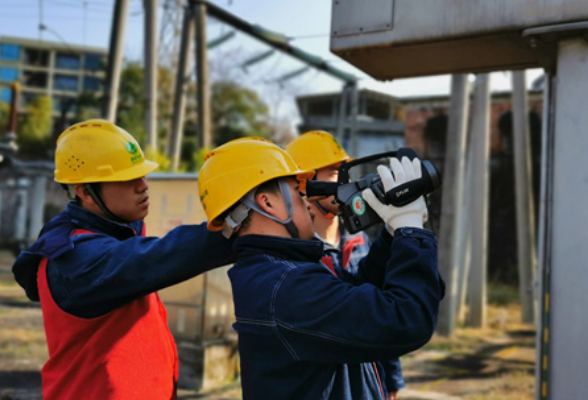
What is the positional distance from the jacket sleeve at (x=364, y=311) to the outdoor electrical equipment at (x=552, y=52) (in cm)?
91

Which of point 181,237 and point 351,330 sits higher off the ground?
point 181,237

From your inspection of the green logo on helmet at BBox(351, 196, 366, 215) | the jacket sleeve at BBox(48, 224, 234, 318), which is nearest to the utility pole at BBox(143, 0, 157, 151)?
the jacket sleeve at BBox(48, 224, 234, 318)

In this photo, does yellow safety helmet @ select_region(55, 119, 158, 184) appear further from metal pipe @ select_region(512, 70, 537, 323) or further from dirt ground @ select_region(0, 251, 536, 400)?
metal pipe @ select_region(512, 70, 537, 323)

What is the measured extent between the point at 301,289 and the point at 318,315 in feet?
0.28

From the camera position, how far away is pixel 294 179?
6.28 feet

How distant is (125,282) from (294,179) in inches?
24.7

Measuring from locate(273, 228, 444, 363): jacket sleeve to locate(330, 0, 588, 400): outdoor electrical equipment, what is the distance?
911 millimetres

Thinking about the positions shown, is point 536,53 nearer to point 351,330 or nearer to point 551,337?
point 551,337

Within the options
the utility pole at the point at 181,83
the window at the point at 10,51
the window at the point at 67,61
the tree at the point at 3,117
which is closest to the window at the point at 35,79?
the window at the point at 67,61

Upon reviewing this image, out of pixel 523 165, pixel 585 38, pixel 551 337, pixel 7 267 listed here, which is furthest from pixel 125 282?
pixel 7 267

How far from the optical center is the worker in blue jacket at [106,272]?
1.90m

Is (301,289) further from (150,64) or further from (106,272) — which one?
(150,64)

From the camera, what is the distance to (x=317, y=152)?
3.50 meters

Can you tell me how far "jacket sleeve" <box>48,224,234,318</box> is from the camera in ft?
6.15
